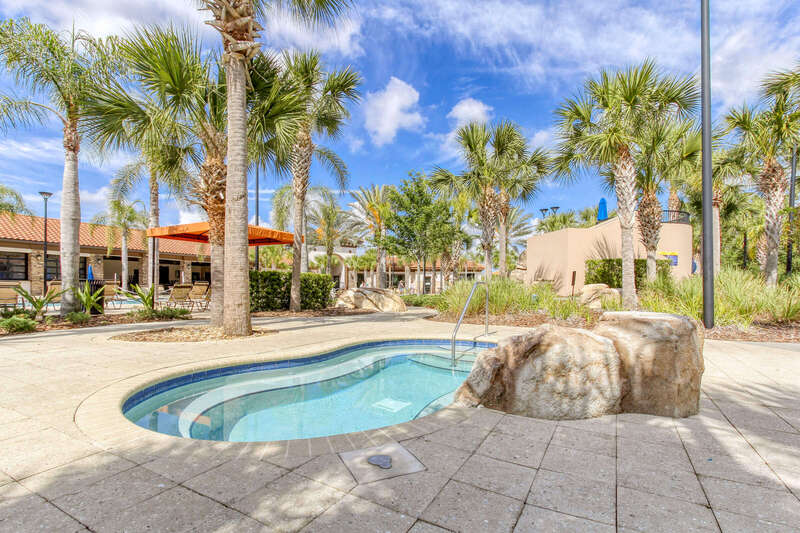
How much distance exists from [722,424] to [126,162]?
19037 millimetres

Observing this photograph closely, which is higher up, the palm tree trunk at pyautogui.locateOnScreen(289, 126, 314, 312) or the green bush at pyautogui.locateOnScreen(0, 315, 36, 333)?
the palm tree trunk at pyautogui.locateOnScreen(289, 126, 314, 312)

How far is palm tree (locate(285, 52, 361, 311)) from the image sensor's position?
10367 mm

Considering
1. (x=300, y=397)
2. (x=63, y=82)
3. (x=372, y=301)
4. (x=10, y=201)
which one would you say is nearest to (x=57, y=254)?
(x=10, y=201)

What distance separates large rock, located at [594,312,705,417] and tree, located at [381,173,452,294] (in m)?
13.3

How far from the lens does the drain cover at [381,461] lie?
6.78 ft

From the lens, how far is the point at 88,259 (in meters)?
22.2

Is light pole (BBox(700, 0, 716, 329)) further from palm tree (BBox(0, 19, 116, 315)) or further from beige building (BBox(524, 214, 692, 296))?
palm tree (BBox(0, 19, 116, 315))

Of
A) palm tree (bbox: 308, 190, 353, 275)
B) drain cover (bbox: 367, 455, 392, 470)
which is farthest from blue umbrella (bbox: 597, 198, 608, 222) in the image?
drain cover (bbox: 367, 455, 392, 470)

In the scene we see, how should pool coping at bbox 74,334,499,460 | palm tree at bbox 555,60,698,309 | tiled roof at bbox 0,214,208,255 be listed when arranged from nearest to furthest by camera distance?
pool coping at bbox 74,334,499,460 → palm tree at bbox 555,60,698,309 → tiled roof at bbox 0,214,208,255

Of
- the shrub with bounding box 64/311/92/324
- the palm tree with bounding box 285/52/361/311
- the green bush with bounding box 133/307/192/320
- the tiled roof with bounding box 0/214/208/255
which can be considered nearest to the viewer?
the shrub with bounding box 64/311/92/324

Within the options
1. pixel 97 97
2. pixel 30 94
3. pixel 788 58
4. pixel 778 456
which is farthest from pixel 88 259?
pixel 788 58

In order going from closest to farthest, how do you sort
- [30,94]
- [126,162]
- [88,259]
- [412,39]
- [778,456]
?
[778,456]
[30,94]
[412,39]
[126,162]
[88,259]

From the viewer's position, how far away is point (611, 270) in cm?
1608

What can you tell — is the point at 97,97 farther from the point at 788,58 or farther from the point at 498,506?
the point at 788,58
